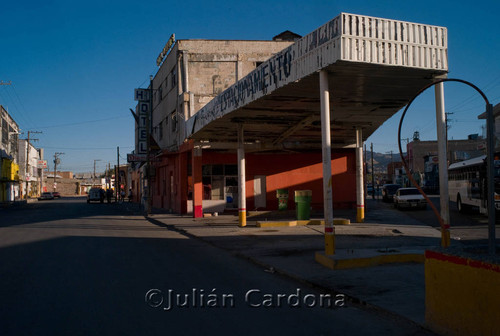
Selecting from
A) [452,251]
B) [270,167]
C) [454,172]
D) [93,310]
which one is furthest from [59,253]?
[454,172]

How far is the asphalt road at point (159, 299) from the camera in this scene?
5652 millimetres

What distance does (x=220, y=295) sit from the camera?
7.34 metres

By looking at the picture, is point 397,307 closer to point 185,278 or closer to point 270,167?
point 185,278

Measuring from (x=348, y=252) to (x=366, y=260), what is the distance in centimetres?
83

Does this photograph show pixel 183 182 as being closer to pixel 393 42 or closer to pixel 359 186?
pixel 359 186

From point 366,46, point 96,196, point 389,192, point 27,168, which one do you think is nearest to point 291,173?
point 389,192

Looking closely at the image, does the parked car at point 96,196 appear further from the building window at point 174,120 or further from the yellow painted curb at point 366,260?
the yellow painted curb at point 366,260

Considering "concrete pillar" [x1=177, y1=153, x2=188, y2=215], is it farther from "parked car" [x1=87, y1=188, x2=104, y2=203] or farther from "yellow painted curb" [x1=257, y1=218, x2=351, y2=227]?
"parked car" [x1=87, y1=188, x2=104, y2=203]

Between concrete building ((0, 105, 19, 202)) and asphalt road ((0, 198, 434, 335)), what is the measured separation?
53402 millimetres

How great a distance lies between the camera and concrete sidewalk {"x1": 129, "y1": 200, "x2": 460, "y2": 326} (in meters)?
7.02

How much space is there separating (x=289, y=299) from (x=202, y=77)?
24.0 m

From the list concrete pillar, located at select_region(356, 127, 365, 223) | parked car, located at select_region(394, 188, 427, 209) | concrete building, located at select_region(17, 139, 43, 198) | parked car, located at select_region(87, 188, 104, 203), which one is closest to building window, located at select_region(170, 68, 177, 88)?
concrete pillar, located at select_region(356, 127, 365, 223)

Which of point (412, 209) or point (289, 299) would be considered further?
point (412, 209)

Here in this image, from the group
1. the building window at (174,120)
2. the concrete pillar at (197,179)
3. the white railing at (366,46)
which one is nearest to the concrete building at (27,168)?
the building window at (174,120)
